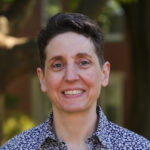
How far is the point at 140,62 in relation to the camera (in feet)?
34.9

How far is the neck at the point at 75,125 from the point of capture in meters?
2.70

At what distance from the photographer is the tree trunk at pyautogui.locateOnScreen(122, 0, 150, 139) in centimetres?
1033

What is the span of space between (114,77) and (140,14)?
17.9ft

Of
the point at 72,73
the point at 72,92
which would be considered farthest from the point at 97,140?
the point at 72,73

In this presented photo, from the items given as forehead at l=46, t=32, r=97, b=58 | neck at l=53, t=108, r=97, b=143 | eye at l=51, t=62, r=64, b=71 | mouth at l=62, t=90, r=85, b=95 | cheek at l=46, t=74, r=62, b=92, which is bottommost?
neck at l=53, t=108, r=97, b=143

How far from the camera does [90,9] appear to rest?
7.05 meters

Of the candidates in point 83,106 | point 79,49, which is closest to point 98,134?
point 83,106

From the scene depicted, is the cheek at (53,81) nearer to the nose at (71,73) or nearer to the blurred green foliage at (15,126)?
the nose at (71,73)

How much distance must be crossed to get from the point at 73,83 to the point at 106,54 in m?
12.9

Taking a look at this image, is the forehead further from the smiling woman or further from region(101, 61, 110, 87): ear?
region(101, 61, 110, 87): ear

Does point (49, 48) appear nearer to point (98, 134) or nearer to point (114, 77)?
point (98, 134)

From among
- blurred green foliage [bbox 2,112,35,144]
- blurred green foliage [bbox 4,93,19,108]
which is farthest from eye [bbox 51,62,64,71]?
blurred green foliage [bbox 4,93,19,108]

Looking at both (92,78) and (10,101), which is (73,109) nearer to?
(92,78)

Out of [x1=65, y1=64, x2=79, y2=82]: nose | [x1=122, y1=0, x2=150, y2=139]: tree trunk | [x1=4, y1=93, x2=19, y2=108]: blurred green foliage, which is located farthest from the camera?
[x1=4, y1=93, x2=19, y2=108]: blurred green foliage
